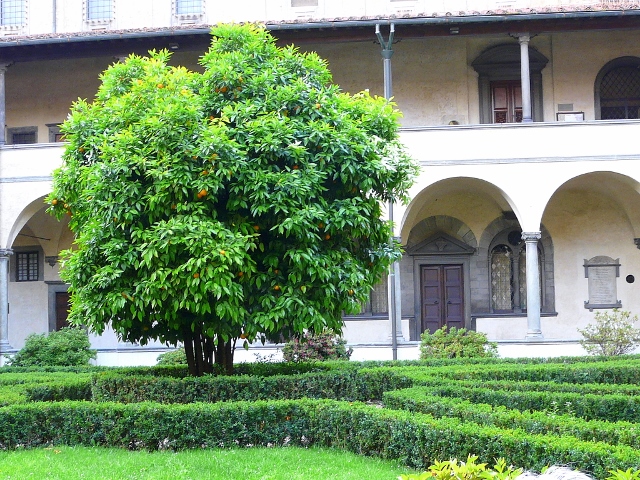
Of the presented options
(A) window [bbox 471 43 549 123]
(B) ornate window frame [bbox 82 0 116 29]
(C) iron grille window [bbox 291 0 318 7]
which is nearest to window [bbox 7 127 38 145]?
(B) ornate window frame [bbox 82 0 116 29]

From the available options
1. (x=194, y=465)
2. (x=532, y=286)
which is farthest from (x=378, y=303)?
(x=194, y=465)

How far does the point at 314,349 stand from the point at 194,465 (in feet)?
30.9

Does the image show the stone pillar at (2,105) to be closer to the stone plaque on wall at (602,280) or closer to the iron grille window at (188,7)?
the iron grille window at (188,7)

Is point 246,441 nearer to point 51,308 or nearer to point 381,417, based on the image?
point 381,417

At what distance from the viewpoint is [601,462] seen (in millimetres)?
5984

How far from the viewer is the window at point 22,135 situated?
2244 centimetres

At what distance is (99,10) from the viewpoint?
2314 cm

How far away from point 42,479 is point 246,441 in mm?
2245

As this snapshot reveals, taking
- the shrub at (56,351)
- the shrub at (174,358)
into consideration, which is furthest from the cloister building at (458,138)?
the shrub at (174,358)

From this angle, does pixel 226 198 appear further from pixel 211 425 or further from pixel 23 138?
pixel 23 138

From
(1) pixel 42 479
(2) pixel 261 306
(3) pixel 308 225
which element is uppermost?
(3) pixel 308 225

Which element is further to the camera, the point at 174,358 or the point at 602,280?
the point at 602,280

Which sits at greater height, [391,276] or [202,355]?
[391,276]

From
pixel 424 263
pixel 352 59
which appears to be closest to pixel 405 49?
pixel 352 59
